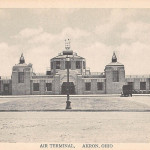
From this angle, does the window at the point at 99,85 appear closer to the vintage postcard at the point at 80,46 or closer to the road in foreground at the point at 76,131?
the vintage postcard at the point at 80,46

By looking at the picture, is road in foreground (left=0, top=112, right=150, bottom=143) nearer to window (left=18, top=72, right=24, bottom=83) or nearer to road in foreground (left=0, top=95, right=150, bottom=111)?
road in foreground (left=0, top=95, right=150, bottom=111)

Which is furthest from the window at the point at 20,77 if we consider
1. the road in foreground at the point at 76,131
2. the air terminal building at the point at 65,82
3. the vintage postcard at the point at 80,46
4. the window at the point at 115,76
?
the road in foreground at the point at 76,131

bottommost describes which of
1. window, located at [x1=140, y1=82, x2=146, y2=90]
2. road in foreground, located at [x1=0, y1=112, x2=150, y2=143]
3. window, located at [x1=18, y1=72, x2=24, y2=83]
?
road in foreground, located at [x1=0, y1=112, x2=150, y2=143]

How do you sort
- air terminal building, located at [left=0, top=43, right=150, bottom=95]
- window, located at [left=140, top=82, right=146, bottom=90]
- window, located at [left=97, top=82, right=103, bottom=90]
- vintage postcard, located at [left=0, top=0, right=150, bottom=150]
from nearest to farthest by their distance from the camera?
vintage postcard, located at [left=0, top=0, right=150, bottom=150]
air terminal building, located at [left=0, top=43, right=150, bottom=95]
window, located at [left=97, top=82, right=103, bottom=90]
window, located at [left=140, top=82, right=146, bottom=90]

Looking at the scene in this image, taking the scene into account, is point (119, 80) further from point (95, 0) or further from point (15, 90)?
point (95, 0)

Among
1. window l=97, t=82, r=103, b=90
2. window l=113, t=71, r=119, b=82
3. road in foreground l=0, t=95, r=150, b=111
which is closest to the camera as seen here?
road in foreground l=0, t=95, r=150, b=111

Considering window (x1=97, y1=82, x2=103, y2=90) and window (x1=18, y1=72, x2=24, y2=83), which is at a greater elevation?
window (x1=18, y1=72, x2=24, y2=83)

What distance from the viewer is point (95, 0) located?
11.6 metres

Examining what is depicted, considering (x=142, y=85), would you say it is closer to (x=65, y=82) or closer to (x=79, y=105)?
(x=65, y=82)

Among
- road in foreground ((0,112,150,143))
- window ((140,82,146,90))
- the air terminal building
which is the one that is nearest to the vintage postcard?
road in foreground ((0,112,150,143))

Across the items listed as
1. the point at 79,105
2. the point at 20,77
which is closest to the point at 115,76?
the point at 20,77

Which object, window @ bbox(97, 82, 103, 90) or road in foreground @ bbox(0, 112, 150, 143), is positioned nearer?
road in foreground @ bbox(0, 112, 150, 143)

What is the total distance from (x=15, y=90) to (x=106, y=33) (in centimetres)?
3703

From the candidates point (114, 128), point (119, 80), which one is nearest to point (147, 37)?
point (114, 128)
